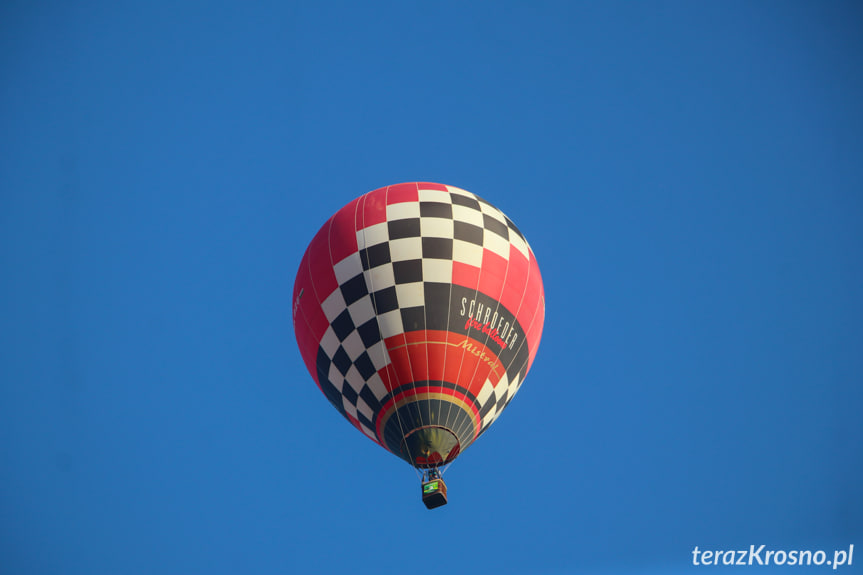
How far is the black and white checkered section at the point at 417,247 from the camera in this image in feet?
29.2

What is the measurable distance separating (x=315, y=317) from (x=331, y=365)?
0.69 m

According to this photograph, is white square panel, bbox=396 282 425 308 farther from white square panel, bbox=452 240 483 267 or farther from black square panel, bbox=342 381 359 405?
black square panel, bbox=342 381 359 405

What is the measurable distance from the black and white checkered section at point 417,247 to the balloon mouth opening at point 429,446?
129 centimetres

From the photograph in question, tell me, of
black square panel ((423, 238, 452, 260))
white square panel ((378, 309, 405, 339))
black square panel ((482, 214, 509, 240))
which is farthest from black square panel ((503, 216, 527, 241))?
white square panel ((378, 309, 405, 339))

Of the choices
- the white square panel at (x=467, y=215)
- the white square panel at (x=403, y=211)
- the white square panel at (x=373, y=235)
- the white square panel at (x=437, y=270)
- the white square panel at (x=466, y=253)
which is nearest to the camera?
the white square panel at (x=437, y=270)

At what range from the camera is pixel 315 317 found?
9547 mm

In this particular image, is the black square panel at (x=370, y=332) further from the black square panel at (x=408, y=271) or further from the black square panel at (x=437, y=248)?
the black square panel at (x=437, y=248)

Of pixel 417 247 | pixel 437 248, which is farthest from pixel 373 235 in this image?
pixel 437 248

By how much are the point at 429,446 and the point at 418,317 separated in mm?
1613

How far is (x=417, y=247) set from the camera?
9188mm

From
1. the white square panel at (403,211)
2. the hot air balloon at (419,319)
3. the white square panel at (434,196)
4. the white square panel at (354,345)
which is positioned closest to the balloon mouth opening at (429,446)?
the hot air balloon at (419,319)

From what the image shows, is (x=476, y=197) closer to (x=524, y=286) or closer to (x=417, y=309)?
(x=524, y=286)

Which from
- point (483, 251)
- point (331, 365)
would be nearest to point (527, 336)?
point (483, 251)

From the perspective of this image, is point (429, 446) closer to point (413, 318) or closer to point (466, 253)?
point (413, 318)
